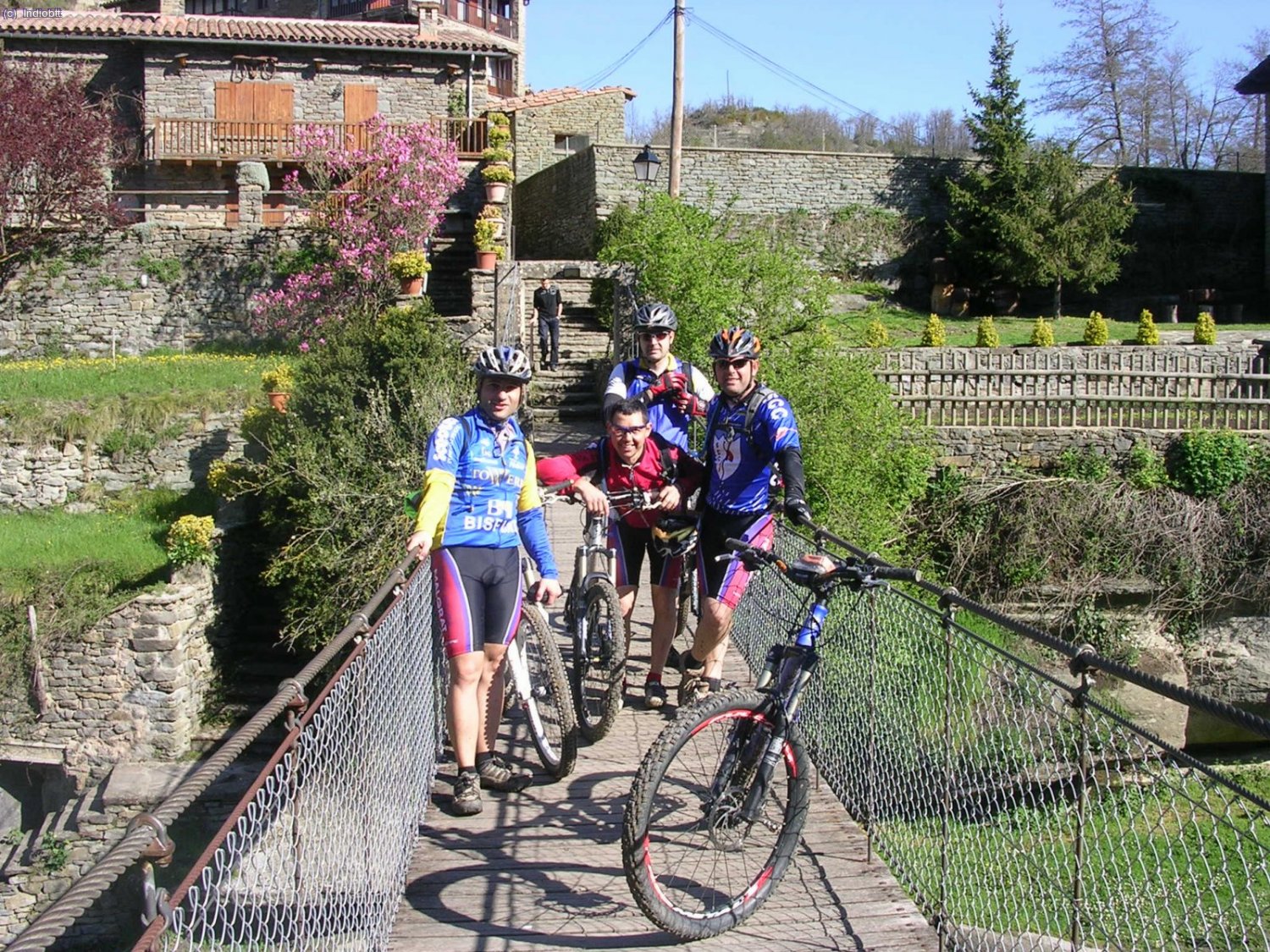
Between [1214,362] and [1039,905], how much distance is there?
54.6ft

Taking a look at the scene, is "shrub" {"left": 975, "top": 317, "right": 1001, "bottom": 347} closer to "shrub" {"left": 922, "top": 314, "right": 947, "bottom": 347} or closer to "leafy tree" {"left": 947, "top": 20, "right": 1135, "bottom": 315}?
"shrub" {"left": 922, "top": 314, "right": 947, "bottom": 347}

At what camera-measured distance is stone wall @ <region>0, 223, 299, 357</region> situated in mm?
23922

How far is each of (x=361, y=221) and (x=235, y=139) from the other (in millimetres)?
8127

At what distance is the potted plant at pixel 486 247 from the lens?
19984 mm

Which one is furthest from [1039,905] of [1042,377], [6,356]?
[6,356]

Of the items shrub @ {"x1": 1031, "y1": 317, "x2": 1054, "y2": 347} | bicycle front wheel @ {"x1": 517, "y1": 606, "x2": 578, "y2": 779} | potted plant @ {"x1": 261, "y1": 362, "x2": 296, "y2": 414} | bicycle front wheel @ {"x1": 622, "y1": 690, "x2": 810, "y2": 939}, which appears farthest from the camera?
shrub @ {"x1": 1031, "y1": 317, "x2": 1054, "y2": 347}

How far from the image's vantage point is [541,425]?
685 inches

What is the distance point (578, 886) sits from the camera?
4445 millimetres

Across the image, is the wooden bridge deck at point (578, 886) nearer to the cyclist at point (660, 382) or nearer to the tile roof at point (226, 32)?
the cyclist at point (660, 382)

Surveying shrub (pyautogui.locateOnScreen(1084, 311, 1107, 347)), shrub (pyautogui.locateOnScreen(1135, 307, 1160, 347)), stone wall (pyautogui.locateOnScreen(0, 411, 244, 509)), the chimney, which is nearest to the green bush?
stone wall (pyautogui.locateOnScreen(0, 411, 244, 509))

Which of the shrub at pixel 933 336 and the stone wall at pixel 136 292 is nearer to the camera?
the shrub at pixel 933 336

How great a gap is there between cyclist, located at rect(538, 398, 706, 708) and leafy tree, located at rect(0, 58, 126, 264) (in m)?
21.7

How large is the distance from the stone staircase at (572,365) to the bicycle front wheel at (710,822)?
13.3m

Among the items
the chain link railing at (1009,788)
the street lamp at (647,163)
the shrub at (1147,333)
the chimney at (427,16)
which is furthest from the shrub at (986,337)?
the chain link railing at (1009,788)
